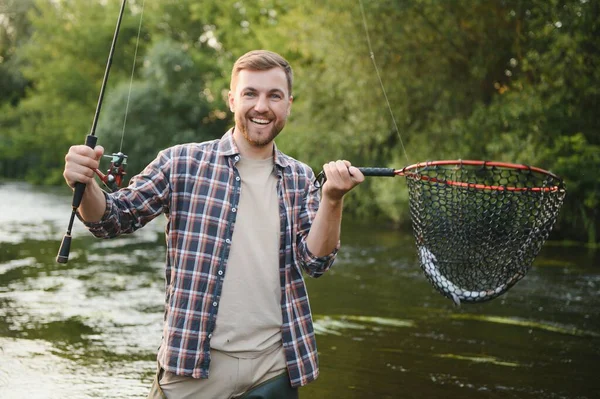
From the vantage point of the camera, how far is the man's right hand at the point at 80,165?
2.77 metres

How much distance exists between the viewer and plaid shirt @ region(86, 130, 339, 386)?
117 inches

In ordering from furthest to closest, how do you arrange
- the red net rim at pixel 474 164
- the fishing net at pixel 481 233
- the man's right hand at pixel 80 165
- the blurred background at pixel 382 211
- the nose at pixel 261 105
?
the blurred background at pixel 382 211
the fishing net at pixel 481 233
the red net rim at pixel 474 164
the nose at pixel 261 105
the man's right hand at pixel 80 165

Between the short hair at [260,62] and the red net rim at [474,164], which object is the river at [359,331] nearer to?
the red net rim at [474,164]

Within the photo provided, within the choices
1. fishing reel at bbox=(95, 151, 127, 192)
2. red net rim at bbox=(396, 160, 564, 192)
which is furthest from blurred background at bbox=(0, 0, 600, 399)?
red net rim at bbox=(396, 160, 564, 192)

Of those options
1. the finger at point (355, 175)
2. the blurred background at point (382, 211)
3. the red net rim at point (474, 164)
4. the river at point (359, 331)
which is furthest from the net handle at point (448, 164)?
the river at point (359, 331)

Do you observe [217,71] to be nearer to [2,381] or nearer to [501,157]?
[501,157]

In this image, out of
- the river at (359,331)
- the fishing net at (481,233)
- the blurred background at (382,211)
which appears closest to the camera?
the fishing net at (481,233)

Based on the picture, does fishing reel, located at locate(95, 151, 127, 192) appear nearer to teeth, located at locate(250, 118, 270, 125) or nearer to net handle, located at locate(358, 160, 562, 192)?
teeth, located at locate(250, 118, 270, 125)

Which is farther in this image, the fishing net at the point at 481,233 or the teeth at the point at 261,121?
the fishing net at the point at 481,233

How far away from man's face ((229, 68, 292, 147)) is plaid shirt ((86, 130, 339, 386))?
0.10 m

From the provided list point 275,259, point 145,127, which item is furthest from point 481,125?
point 145,127

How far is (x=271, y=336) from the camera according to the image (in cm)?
306

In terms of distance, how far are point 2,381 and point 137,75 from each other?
4237 cm

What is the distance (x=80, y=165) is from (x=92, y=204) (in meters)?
0.16
